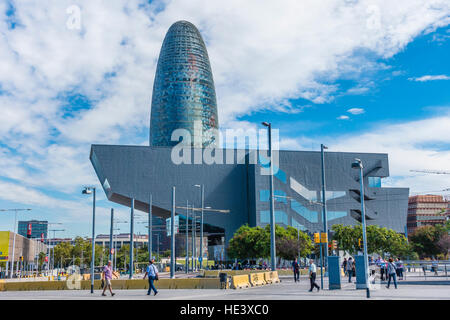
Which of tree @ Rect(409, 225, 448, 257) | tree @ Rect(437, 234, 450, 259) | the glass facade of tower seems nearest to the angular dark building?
tree @ Rect(409, 225, 448, 257)

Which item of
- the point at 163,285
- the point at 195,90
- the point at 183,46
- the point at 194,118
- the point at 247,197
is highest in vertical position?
Result: the point at 183,46

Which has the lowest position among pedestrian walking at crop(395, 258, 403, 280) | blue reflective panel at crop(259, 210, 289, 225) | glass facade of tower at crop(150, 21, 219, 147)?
pedestrian walking at crop(395, 258, 403, 280)

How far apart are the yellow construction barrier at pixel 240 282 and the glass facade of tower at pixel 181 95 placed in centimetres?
13448

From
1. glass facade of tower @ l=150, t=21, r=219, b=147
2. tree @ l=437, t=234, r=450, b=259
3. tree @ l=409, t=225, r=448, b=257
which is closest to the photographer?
tree @ l=437, t=234, r=450, b=259

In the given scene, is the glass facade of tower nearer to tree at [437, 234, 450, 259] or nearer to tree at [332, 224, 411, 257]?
tree at [437, 234, 450, 259]

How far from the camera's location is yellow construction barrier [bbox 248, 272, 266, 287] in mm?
29141

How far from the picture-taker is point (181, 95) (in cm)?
16162

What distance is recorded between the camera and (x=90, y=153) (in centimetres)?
10025

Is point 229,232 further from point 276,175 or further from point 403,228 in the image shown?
point 403,228

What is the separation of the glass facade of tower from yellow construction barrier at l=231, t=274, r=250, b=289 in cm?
13448

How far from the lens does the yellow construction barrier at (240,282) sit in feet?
87.5

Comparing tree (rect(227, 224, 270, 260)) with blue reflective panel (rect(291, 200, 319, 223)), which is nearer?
tree (rect(227, 224, 270, 260))
